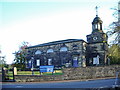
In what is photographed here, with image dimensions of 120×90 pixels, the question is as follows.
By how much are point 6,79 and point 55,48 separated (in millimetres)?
21560

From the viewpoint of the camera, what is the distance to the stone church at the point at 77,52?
35.4 meters

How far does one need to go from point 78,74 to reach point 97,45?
66.4 feet

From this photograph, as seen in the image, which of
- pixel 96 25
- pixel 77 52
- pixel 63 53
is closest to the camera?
pixel 77 52

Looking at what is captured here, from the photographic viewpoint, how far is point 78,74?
60.3 ft

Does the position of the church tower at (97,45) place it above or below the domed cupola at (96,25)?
below

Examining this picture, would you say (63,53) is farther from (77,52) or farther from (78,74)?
(78,74)

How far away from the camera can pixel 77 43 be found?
35.9 meters

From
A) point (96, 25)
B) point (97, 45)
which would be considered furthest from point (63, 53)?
point (96, 25)

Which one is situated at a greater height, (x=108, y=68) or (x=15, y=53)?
(x=15, y=53)

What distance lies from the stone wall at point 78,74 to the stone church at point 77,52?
1442cm

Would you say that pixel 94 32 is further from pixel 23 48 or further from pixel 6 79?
pixel 6 79

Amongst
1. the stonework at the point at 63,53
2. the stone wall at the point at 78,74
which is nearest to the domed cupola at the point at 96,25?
the stonework at the point at 63,53

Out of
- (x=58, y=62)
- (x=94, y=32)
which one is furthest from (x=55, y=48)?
(x=94, y=32)

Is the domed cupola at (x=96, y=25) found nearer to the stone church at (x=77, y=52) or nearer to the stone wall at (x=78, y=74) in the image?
the stone church at (x=77, y=52)
